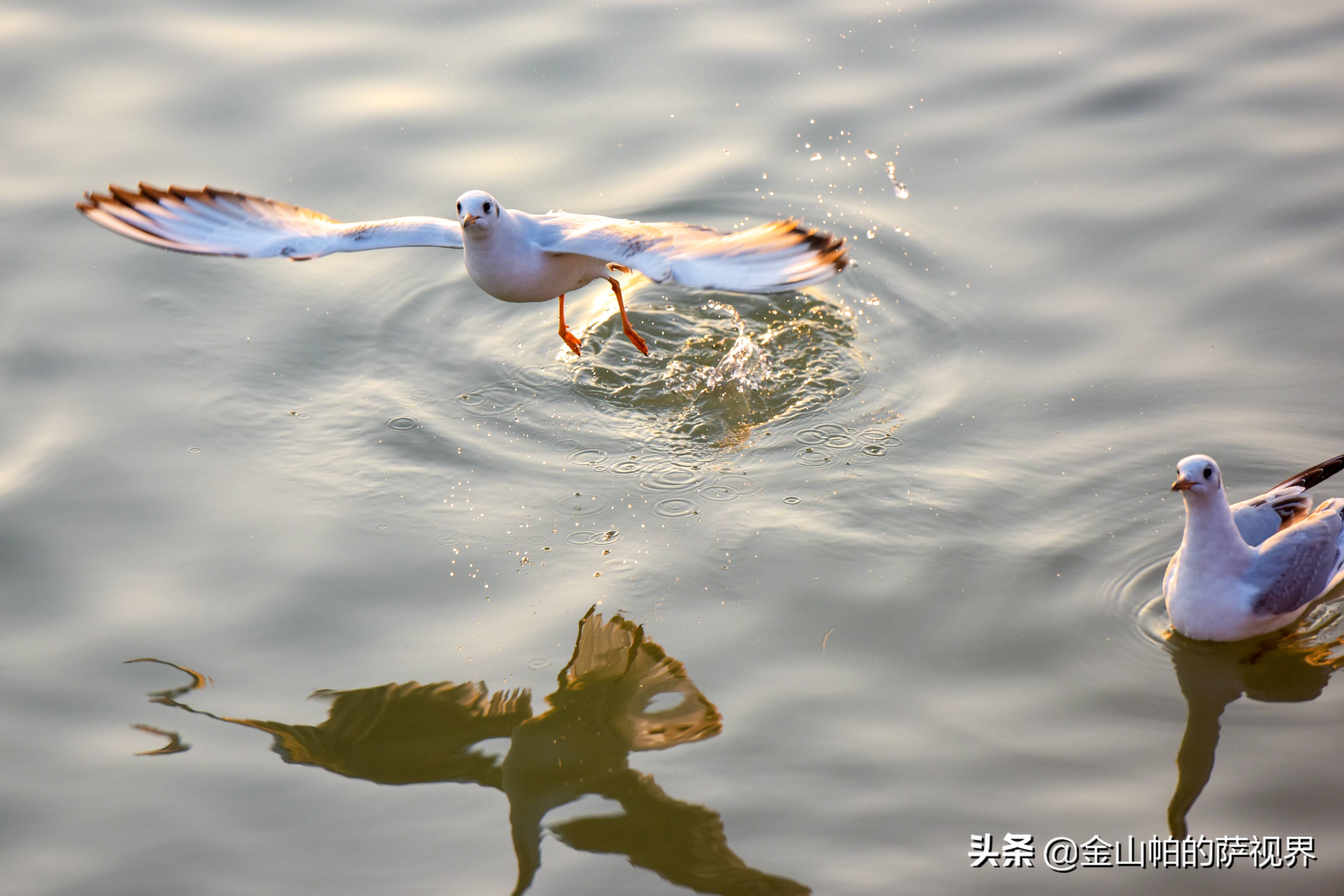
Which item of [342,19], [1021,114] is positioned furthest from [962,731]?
[342,19]

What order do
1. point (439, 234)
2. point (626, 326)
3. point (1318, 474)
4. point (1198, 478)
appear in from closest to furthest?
point (1198, 478), point (1318, 474), point (439, 234), point (626, 326)

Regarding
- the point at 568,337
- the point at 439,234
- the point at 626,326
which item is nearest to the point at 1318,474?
Answer: the point at 626,326

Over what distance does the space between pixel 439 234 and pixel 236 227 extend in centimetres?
100

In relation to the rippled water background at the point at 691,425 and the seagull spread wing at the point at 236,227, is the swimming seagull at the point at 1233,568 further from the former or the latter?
the seagull spread wing at the point at 236,227

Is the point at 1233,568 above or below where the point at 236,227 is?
below

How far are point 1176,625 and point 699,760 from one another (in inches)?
84.0

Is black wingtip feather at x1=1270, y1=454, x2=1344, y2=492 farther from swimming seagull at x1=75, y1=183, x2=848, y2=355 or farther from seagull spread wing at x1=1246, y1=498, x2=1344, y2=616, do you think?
swimming seagull at x1=75, y1=183, x2=848, y2=355

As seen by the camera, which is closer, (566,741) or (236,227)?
(566,741)

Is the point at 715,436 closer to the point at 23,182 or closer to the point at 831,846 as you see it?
the point at 831,846

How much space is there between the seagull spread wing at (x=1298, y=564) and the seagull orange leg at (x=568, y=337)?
368 centimetres

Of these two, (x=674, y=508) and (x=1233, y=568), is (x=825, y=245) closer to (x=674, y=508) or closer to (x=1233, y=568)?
(x=674, y=508)

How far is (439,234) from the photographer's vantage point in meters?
6.51

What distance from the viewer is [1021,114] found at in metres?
9.37

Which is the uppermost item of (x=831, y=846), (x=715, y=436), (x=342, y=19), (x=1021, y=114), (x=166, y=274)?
(x=342, y=19)
